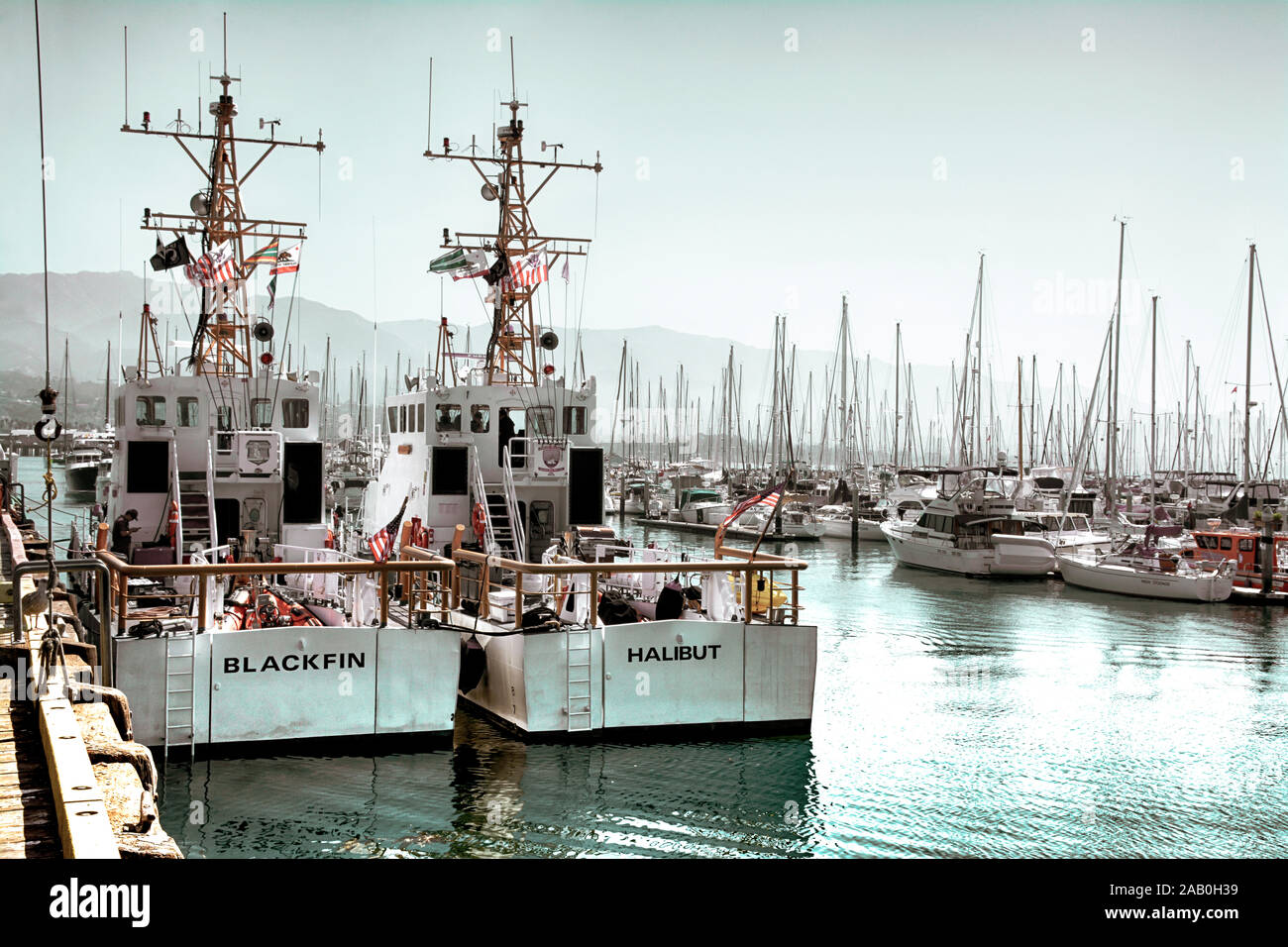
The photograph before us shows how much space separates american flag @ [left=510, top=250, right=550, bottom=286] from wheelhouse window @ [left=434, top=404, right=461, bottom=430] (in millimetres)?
3175

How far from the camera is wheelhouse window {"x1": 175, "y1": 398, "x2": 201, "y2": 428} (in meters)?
18.8

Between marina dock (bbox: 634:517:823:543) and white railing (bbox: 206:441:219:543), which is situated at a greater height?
white railing (bbox: 206:441:219:543)

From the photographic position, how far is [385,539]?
15180 millimetres

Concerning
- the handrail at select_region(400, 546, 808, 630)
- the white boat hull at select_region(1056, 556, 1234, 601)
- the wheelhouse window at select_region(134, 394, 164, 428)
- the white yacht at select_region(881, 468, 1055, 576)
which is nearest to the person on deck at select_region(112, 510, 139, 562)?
the wheelhouse window at select_region(134, 394, 164, 428)

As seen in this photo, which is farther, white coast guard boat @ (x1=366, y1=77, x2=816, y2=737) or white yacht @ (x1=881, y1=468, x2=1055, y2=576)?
white yacht @ (x1=881, y1=468, x2=1055, y2=576)

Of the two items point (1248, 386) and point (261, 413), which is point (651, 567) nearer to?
point (261, 413)

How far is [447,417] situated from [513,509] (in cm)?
258

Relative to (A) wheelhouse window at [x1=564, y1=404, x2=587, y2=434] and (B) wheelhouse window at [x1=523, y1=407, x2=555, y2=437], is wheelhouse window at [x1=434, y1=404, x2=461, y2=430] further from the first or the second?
(A) wheelhouse window at [x1=564, y1=404, x2=587, y2=434]

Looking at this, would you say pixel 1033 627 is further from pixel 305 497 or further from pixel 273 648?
pixel 273 648

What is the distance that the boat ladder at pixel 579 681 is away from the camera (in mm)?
13023

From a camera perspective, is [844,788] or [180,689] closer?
[180,689]

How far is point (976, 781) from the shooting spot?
44.0 ft

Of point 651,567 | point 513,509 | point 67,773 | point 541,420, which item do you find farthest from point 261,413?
point 67,773

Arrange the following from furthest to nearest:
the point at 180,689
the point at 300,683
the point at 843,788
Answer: the point at 843,788, the point at 300,683, the point at 180,689
